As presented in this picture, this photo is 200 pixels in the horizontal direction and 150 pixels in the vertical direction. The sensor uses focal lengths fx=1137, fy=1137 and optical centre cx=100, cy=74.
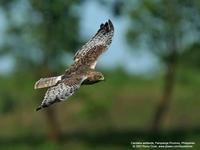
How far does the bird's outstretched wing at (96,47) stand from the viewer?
19172 millimetres

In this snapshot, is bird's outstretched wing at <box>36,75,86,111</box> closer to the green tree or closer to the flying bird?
the flying bird

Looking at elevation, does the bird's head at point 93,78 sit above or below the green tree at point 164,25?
below

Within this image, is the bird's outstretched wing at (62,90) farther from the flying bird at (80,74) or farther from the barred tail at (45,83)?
the barred tail at (45,83)

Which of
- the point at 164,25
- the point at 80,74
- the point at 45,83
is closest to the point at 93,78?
the point at 80,74

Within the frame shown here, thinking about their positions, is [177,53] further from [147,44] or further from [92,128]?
[92,128]

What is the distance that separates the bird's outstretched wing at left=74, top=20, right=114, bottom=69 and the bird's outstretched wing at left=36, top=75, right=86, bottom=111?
46.8 inches

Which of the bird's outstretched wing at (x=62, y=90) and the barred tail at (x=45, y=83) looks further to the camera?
the barred tail at (x=45, y=83)

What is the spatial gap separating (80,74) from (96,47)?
4.98 ft

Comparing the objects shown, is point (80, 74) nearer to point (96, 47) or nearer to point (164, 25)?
point (96, 47)

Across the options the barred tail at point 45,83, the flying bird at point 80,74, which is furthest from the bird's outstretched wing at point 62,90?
the barred tail at point 45,83

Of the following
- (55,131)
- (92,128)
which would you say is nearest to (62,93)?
(55,131)

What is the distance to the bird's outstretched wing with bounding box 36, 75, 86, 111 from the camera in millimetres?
16594

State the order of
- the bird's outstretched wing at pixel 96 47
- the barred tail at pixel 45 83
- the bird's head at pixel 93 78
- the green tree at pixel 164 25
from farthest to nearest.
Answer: the green tree at pixel 164 25
the bird's outstretched wing at pixel 96 47
the bird's head at pixel 93 78
the barred tail at pixel 45 83

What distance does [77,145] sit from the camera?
3738 centimetres
